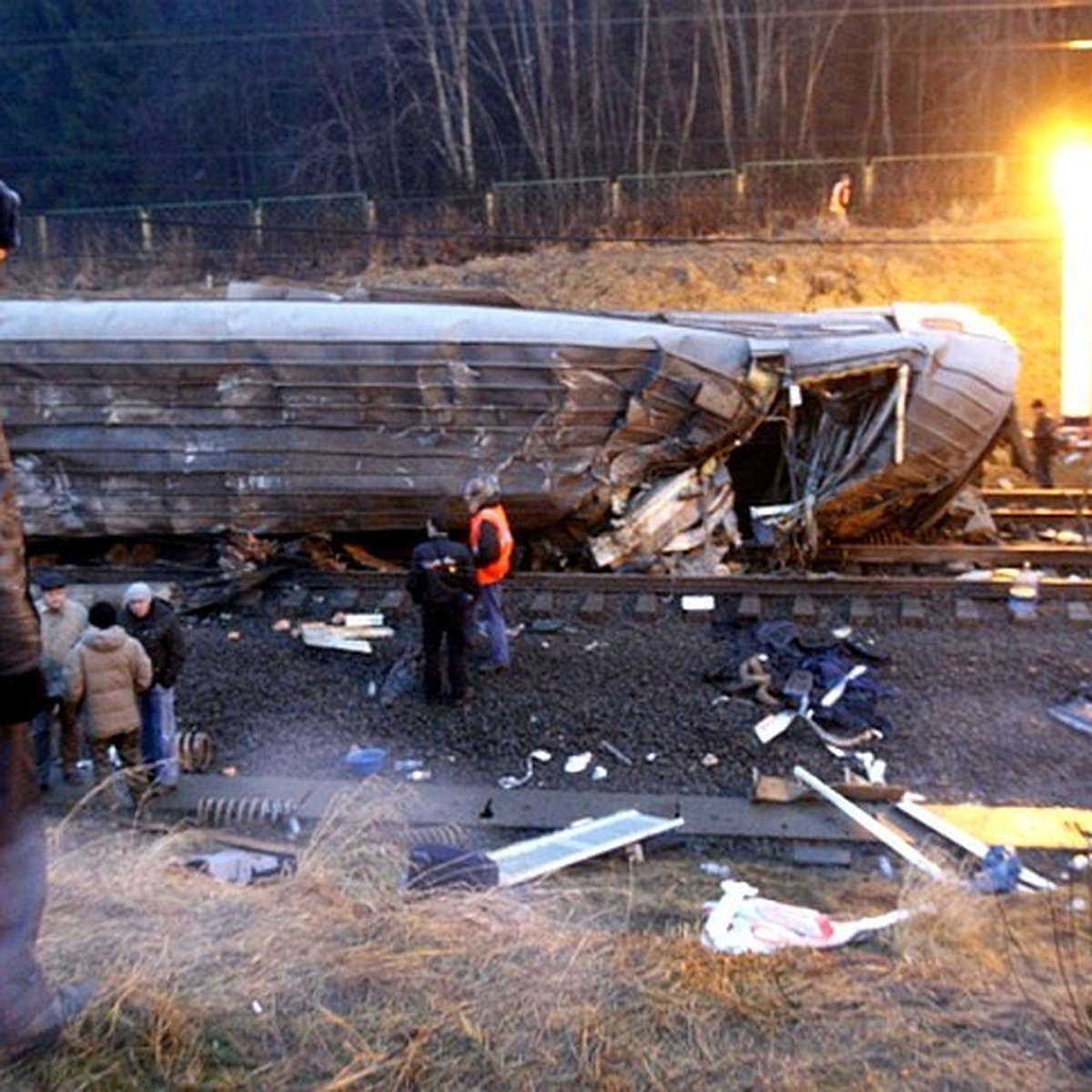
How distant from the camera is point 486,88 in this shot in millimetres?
32969

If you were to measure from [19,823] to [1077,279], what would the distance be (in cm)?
644

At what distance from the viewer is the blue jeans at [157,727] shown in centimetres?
765

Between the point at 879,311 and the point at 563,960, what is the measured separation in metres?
10.5

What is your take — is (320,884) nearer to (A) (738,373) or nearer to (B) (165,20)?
(A) (738,373)

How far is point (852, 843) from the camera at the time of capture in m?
6.85

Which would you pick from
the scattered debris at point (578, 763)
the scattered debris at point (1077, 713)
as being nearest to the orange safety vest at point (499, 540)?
the scattered debris at point (578, 763)

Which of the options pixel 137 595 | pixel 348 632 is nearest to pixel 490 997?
pixel 137 595

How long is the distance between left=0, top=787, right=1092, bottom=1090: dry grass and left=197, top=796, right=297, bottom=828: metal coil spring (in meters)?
2.48

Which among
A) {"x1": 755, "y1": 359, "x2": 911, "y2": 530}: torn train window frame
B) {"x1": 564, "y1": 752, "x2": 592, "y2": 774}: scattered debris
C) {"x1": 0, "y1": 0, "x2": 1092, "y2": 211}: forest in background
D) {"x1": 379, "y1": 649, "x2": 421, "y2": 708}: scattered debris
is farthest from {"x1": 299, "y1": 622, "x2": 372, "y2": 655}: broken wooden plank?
{"x1": 0, "y1": 0, "x2": 1092, "y2": 211}: forest in background

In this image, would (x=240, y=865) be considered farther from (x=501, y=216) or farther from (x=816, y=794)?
(x=501, y=216)

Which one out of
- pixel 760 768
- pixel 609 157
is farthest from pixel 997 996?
pixel 609 157

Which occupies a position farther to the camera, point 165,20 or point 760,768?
point 165,20

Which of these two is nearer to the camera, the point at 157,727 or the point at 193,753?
the point at 157,727

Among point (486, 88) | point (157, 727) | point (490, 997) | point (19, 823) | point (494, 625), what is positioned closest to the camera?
point (19, 823)
